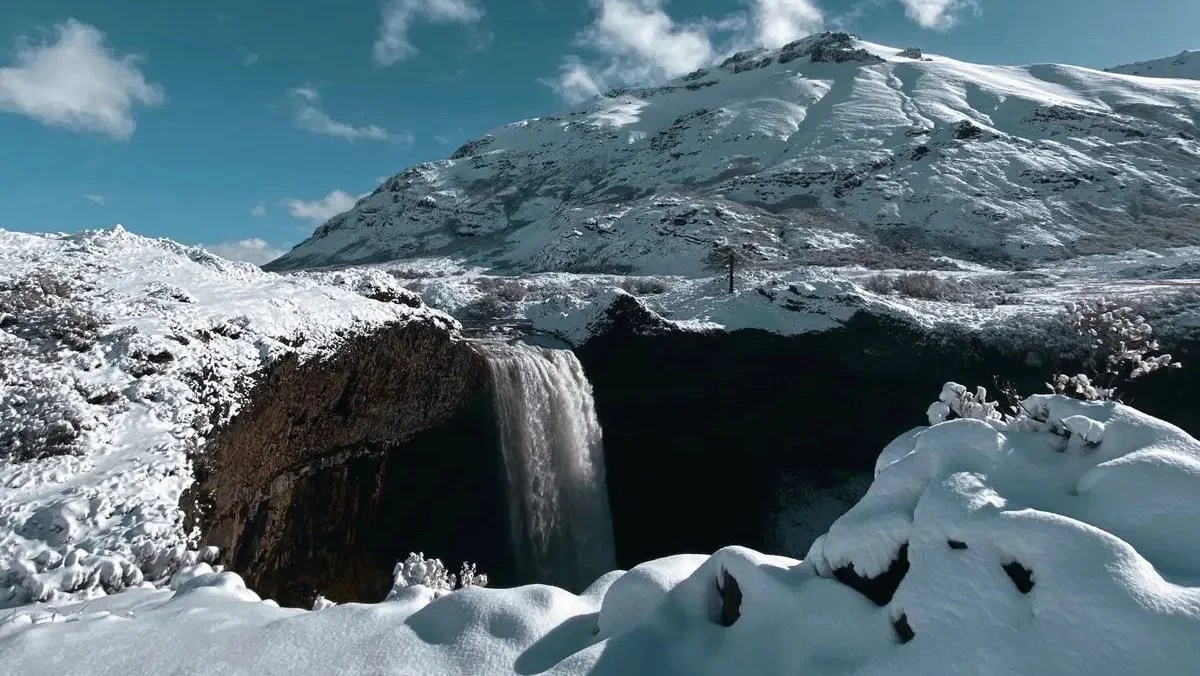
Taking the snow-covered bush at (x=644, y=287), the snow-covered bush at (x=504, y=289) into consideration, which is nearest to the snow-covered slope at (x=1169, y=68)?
the snow-covered bush at (x=644, y=287)

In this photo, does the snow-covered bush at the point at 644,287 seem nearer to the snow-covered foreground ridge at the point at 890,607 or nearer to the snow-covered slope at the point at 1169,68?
the snow-covered foreground ridge at the point at 890,607

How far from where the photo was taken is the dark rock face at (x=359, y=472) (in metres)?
11.4

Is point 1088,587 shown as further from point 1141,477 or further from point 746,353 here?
point 746,353

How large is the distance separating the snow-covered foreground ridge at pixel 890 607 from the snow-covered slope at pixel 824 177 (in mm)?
52703

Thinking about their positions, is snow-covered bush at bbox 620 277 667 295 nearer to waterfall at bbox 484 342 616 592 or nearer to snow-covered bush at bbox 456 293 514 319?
snow-covered bush at bbox 456 293 514 319

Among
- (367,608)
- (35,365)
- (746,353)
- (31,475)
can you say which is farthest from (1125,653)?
(746,353)

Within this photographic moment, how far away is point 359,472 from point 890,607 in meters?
14.5

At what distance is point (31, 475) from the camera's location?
8289 millimetres

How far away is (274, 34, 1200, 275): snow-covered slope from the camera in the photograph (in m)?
62.8

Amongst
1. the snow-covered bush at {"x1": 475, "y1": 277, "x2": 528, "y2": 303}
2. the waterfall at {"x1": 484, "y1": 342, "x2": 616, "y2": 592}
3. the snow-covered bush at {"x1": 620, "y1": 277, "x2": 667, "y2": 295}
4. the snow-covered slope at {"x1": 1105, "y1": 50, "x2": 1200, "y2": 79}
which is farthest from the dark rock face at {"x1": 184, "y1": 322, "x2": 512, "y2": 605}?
the snow-covered slope at {"x1": 1105, "y1": 50, "x2": 1200, "y2": 79}

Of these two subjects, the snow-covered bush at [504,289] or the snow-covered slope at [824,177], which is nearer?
the snow-covered bush at [504,289]

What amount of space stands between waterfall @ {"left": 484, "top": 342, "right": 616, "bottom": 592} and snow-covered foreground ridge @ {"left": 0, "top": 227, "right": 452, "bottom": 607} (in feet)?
18.3

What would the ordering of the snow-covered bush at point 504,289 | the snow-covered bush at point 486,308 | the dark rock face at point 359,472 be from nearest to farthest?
the dark rock face at point 359,472 → the snow-covered bush at point 486,308 → the snow-covered bush at point 504,289

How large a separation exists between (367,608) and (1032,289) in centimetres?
4074
